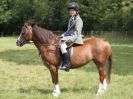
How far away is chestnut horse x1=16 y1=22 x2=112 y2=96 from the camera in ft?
35.7

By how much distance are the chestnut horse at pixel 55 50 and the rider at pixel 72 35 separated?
0.24 m

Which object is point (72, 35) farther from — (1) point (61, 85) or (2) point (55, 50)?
(1) point (61, 85)

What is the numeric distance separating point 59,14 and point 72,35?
208 feet

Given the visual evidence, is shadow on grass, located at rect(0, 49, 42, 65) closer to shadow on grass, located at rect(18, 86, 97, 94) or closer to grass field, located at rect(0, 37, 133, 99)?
grass field, located at rect(0, 37, 133, 99)

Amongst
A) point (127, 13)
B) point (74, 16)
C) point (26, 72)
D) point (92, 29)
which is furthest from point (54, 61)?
point (92, 29)

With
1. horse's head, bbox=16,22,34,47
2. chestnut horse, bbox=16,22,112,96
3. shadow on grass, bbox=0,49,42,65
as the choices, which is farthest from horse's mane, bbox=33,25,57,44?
shadow on grass, bbox=0,49,42,65

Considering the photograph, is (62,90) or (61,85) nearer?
(62,90)

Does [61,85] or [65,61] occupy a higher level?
[65,61]

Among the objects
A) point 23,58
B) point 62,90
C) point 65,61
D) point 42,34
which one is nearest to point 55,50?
point 65,61

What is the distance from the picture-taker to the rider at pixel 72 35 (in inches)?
420

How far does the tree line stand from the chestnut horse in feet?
167

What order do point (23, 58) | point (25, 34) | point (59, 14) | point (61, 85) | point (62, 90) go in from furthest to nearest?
point (59, 14), point (23, 58), point (61, 85), point (62, 90), point (25, 34)

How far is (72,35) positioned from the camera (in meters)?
10.7

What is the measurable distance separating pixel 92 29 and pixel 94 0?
7.19 metres
